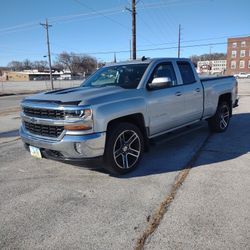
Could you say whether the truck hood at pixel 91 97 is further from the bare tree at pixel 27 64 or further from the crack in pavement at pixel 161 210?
the bare tree at pixel 27 64

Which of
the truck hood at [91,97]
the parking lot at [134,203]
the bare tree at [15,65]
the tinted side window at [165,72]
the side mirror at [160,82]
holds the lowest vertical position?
the parking lot at [134,203]

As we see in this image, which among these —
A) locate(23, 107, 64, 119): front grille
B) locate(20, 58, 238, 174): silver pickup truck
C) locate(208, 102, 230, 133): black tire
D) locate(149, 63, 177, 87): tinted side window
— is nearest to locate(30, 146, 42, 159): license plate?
locate(20, 58, 238, 174): silver pickup truck

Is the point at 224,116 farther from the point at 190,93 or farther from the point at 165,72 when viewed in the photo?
the point at 165,72

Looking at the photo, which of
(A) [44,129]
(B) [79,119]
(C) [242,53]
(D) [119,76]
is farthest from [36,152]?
(C) [242,53]

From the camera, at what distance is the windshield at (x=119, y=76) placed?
498cm

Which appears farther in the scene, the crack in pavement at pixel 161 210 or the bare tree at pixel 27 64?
the bare tree at pixel 27 64

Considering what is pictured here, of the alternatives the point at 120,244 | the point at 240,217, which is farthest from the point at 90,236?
the point at 240,217

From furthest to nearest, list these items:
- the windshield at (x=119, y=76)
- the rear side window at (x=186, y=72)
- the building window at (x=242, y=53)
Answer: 1. the building window at (x=242, y=53)
2. the rear side window at (x=186, y=72)
3. the windshield at (x=119, y=76)

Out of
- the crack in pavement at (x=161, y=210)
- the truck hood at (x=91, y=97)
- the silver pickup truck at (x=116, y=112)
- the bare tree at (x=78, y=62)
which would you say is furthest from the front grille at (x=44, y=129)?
the bare tree at (x=78, y=62)

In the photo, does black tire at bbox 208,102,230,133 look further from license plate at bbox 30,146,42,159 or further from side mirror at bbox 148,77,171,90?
license plate at bbox 30,146,42,159

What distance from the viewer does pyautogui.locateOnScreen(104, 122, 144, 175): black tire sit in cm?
416

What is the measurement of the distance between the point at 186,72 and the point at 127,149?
2.50 meters

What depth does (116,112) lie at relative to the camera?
4.12 m

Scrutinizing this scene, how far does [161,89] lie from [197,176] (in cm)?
168
